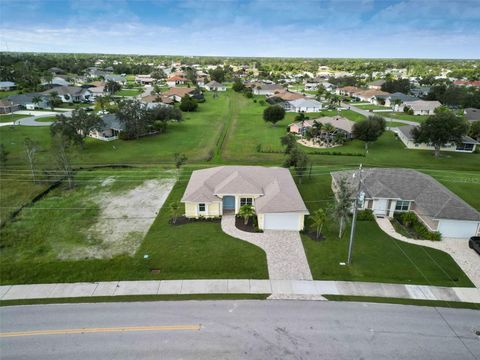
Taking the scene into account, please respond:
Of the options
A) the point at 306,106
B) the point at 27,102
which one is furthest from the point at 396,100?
the point at 27,102

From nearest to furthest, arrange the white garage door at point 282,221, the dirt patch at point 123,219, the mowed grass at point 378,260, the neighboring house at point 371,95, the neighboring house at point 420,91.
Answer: the mowed grass at point 378,260 → the dirt patch at point 123,219 → the white garage door at point 282,221 → the neighboring house at point 371,95 → the neighboring house at point 420,91

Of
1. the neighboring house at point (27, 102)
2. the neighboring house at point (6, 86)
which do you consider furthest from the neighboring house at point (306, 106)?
the neighboring house at point (6, 86)

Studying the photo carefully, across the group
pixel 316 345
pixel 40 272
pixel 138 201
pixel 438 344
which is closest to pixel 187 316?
pixel 316 345

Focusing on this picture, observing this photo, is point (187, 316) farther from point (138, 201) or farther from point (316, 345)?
point (138, 201)

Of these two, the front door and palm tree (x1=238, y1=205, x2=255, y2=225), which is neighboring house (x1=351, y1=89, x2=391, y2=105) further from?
palm tree (x1=238, y1=205, x2=255, y2=225)

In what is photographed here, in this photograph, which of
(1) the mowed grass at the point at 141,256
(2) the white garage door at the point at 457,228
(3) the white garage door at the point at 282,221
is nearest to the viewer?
(1) the mowed grass at the point at 141,256

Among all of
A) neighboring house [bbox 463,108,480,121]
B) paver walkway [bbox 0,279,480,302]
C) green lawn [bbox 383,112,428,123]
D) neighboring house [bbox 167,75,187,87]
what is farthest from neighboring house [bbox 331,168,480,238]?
neighboring house [bbox 167,75,187,87]

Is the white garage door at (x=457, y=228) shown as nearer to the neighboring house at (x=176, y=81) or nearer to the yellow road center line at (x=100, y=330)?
the yellow road center line at (x=100, y=330)
